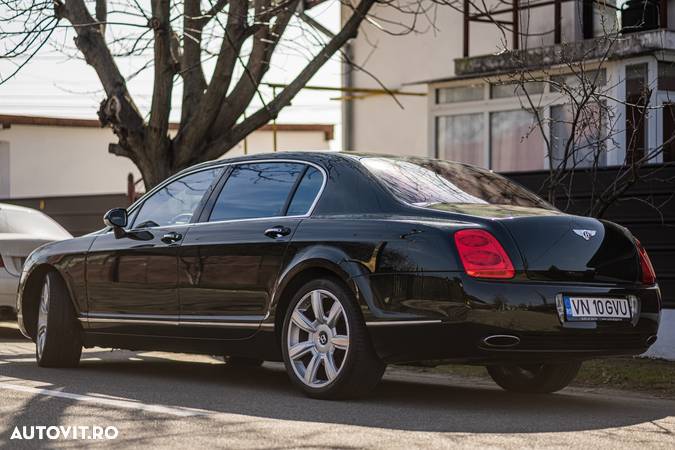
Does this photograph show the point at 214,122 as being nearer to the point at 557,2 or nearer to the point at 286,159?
the point at 286,159

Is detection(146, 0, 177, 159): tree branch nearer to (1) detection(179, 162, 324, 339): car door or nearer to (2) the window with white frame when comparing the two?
(1) detection(179, 162, 324, 339): car door

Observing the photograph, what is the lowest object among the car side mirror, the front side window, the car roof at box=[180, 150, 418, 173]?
the car side mirror

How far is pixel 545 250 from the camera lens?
7.41m

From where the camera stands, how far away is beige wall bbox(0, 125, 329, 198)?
124 ft

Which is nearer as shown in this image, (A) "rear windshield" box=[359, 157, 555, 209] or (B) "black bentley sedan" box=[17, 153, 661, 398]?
(B) "black bentley sedan" box=[17, 153, 661, 398]

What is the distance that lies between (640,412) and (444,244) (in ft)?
5.14

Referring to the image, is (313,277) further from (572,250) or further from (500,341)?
(572,250)

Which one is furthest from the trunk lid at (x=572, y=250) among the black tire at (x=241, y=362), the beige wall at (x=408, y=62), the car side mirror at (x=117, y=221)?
the beige wall at (x=408, y=62)

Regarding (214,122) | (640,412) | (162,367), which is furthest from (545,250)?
(214,122)

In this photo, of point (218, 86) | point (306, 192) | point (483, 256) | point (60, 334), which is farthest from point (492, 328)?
point (218, 86)

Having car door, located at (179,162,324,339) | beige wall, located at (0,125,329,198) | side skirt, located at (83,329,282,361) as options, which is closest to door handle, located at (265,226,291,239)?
car door, located at (179,162,324,339)

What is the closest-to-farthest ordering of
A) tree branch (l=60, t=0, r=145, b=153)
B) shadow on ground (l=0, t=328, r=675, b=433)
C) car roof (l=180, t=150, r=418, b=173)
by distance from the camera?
1. shadow on ground (l=0, t=328, r=675, b=433)
2. car roof (l=180, t=150, r=418, b=173)
3. tree branch (l=60, t=0, r=145, b=153)

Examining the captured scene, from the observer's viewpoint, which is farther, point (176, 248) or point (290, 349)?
point (176, 248)

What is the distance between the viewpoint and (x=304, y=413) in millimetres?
7203
